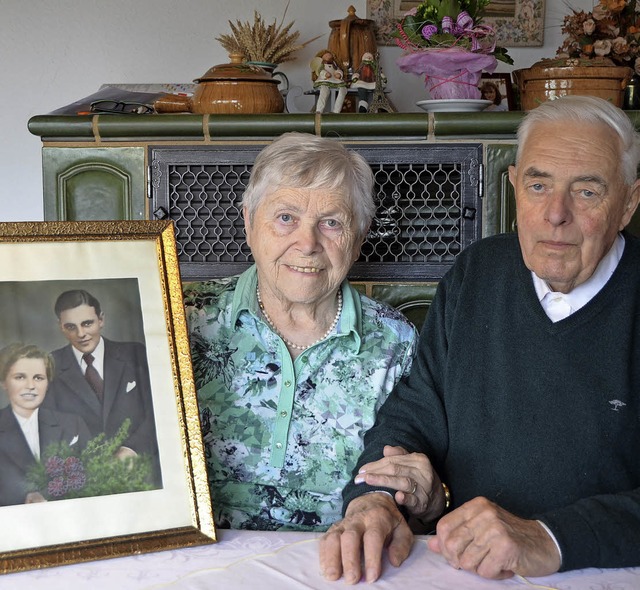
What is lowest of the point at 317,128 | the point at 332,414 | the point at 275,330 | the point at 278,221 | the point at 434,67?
the point at 332,414

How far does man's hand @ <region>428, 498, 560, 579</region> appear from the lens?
1.22m

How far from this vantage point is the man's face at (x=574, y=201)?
5.06ft

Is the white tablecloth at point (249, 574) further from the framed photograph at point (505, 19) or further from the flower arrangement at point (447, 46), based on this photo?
the framed photograph at point (505, 19)

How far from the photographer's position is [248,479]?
171 cm

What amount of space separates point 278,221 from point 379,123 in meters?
0.58

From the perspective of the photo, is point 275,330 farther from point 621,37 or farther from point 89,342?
point 621,37

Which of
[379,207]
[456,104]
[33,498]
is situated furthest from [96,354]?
[456,104]

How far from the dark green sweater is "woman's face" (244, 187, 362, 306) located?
0.88 feet

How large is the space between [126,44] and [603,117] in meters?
2.01

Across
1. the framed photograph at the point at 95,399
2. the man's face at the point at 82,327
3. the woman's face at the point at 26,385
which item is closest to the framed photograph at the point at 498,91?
the framed photograph at the point at 95,399

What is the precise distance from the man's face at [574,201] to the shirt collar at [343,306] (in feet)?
1.31

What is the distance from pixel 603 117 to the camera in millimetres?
1558

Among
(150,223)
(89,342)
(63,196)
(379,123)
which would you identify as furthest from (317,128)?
(89,342)

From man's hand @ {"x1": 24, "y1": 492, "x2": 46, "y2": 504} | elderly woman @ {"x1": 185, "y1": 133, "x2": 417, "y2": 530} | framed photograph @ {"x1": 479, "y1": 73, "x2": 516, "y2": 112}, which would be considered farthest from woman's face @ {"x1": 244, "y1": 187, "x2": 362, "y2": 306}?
framed photograph @ {"x1": 479, "y1": 73, "x2": 516, "y2": 112}
